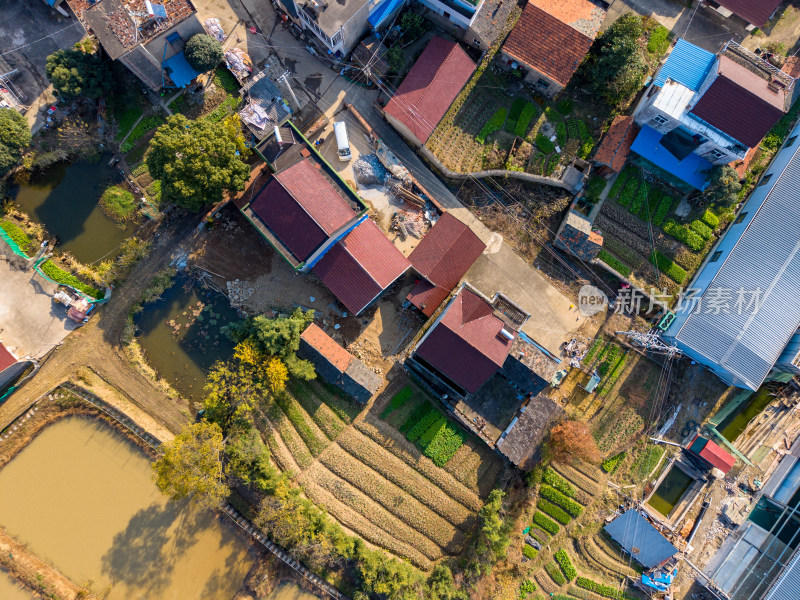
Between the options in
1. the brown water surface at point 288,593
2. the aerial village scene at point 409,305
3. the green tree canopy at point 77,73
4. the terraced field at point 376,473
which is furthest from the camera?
the terraced field at point 376,473

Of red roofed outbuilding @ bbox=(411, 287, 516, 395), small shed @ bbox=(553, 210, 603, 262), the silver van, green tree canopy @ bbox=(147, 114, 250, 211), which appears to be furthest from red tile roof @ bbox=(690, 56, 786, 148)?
green tree canopy @ bbox=(147, 114, 250, 211)

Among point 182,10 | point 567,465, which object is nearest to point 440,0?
point 182,10

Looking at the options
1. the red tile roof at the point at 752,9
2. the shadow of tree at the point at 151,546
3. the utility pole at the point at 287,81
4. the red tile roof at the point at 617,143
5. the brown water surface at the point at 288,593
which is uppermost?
the red tile roof at the point at 752,9

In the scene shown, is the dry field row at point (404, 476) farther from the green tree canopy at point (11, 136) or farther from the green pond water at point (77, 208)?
the green tree canopy at point (11, 136)

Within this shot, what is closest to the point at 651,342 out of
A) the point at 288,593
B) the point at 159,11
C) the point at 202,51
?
the point at 288,593

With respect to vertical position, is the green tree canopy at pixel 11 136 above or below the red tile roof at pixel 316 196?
below

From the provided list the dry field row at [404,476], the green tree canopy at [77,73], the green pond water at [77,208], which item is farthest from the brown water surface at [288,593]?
the green tree canopy at [77,73]

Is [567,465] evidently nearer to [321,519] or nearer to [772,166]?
[321,519]
